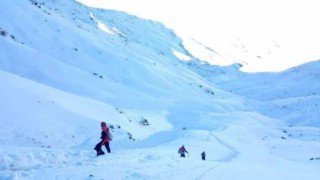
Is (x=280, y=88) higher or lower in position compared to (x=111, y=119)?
higher

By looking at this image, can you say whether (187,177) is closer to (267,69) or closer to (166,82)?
(166,82)

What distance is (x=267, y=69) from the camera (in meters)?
102

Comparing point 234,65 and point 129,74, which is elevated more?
point 234,65

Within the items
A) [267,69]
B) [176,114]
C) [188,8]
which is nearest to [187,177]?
[176,114]

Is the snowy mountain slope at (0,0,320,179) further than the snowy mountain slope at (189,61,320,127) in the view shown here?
No

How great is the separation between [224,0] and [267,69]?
267ft

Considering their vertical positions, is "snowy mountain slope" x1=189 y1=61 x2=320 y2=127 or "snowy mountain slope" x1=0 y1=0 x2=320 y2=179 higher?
"snowy mountain slope" x1=189 y1=61 x2=320 y2=127

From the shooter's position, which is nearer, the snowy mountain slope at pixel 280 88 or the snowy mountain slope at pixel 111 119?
the snowy mountain slope at pixel 111 119

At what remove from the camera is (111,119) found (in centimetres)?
3231

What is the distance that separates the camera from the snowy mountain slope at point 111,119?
1543cm

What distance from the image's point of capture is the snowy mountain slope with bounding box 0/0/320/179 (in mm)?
15430

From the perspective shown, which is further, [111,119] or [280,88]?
[280,88]

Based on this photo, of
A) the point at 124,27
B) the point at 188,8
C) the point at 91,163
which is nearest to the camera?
the point at 91,163

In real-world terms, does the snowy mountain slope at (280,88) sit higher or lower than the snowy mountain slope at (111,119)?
higher
